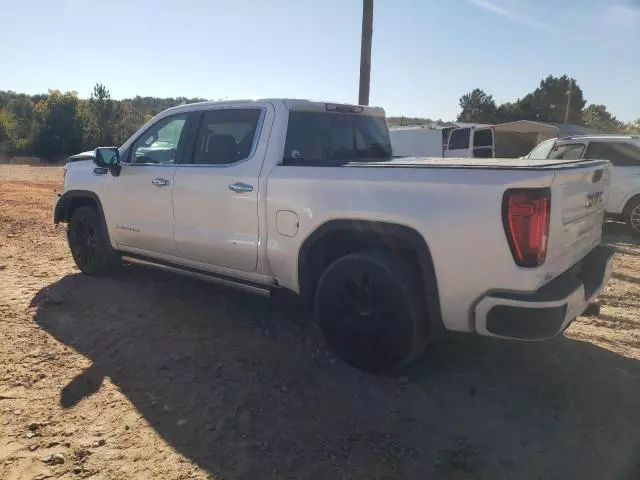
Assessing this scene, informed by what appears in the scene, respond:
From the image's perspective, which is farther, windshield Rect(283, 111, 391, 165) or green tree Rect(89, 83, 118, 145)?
green tree Rect(89, 83, 118, 145)

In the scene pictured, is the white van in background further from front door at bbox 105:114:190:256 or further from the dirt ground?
the dirt ground

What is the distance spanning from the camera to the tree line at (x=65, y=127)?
28719mm

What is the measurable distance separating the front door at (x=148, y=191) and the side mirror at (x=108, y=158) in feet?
0.23

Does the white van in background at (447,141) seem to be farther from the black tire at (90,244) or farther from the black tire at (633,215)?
the black tire at (90,244)

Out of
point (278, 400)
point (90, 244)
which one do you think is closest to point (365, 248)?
point (278, 400)

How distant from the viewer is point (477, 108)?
6812cm

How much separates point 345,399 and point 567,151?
8.33m

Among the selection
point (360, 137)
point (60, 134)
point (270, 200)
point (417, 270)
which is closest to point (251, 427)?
point (417, 270)

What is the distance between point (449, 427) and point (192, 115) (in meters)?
3.33

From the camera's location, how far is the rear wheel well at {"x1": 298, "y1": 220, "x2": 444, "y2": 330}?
10.2ft

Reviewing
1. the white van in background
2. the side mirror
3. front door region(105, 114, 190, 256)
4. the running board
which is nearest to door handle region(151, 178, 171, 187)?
front door region(105, 114, 190, 256)

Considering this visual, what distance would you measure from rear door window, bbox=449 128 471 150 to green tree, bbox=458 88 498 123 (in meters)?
44.3

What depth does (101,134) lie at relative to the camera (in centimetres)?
3023

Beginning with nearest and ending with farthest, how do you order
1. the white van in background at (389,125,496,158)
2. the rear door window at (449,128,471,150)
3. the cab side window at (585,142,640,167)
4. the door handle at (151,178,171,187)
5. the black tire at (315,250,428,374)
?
the black tire at (315,250,428,374) → the door handle at (151,178,171,187) → the cab side window at (585,142,640,167) → the white van in background at (389,125,496,158) → the rear door window at (449,128,471,150)
